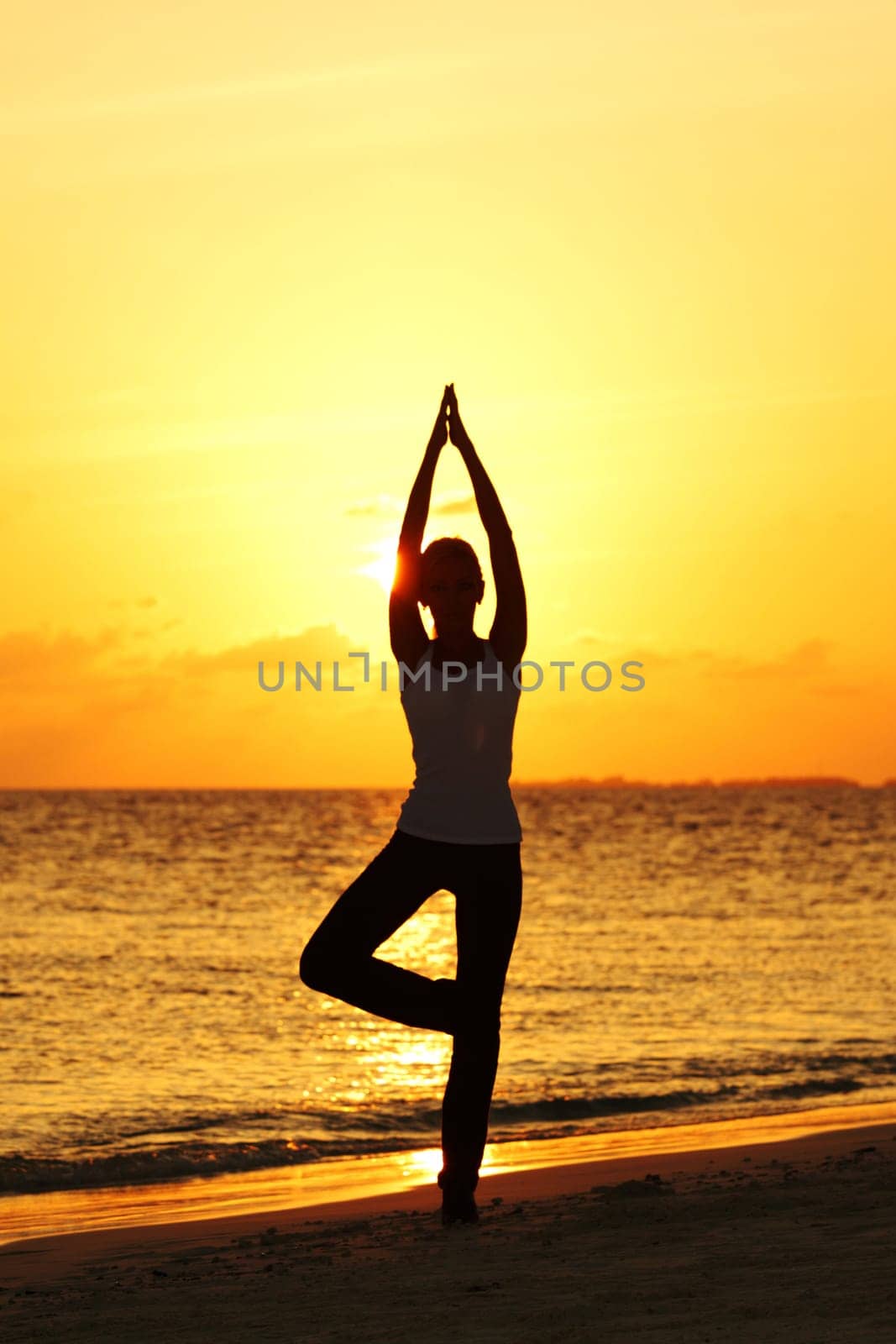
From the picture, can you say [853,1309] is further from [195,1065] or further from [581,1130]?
[195,1065]

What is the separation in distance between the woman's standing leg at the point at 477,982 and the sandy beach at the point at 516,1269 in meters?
Answer: 0.43

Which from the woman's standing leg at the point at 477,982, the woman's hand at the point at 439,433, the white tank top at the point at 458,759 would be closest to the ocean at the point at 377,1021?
the woman's standing leg at the point at 477,982

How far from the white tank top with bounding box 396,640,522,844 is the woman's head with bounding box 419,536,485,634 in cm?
23

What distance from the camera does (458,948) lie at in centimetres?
527

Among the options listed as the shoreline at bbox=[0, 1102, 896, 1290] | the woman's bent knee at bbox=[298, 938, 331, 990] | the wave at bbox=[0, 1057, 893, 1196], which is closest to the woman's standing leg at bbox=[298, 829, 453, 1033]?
the woman's bent knee at bbox=[298, 938, 331, 990]

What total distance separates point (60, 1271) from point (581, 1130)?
17.5ft

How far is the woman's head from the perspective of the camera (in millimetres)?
5297

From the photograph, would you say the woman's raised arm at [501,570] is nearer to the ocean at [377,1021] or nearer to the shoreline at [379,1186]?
the shoreline at [379,1186]

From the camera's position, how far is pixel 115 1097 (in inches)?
480

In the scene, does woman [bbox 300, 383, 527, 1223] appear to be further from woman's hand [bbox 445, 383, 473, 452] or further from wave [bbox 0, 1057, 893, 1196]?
wave [bbox 0, 1057, 893, 1196]

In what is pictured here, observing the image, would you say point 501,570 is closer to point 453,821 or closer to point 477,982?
point 453,821

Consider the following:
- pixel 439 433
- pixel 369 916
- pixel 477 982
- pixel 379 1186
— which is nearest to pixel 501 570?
pixel 439 433

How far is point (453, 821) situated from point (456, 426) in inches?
56.3

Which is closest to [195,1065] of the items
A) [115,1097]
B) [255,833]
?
[115,1097]
